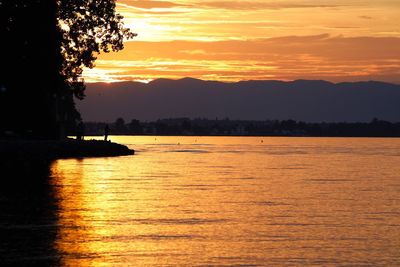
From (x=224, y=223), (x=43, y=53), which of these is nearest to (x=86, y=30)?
(x=43, y=53)

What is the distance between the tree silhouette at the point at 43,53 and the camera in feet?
251

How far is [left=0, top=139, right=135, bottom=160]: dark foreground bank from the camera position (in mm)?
88250

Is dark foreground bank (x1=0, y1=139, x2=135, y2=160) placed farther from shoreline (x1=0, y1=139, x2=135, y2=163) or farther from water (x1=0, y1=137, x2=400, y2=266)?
water (x1=0, y1=137, x2=400, y2=266)

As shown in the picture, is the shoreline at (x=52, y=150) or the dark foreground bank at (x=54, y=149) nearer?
the shoreline at (x=52, y=150)

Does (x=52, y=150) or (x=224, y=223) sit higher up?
(x=52, y=150)

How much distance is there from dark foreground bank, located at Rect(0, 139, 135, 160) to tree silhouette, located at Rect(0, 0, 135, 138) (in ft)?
12.6

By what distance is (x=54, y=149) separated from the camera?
3789 inches

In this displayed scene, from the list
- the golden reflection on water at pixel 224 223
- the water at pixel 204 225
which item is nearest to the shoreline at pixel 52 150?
the golden reflection on water at pixel 224 223

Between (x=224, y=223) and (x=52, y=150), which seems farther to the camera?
(x=52, y=150)

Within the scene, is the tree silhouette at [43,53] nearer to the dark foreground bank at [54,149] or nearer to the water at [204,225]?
the dark foreground bank at [54,149]

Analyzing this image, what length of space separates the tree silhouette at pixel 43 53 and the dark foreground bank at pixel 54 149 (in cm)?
383

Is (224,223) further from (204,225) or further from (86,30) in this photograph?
(86,30)

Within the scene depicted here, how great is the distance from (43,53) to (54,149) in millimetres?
19276

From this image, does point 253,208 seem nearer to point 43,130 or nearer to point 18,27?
point 18,27
